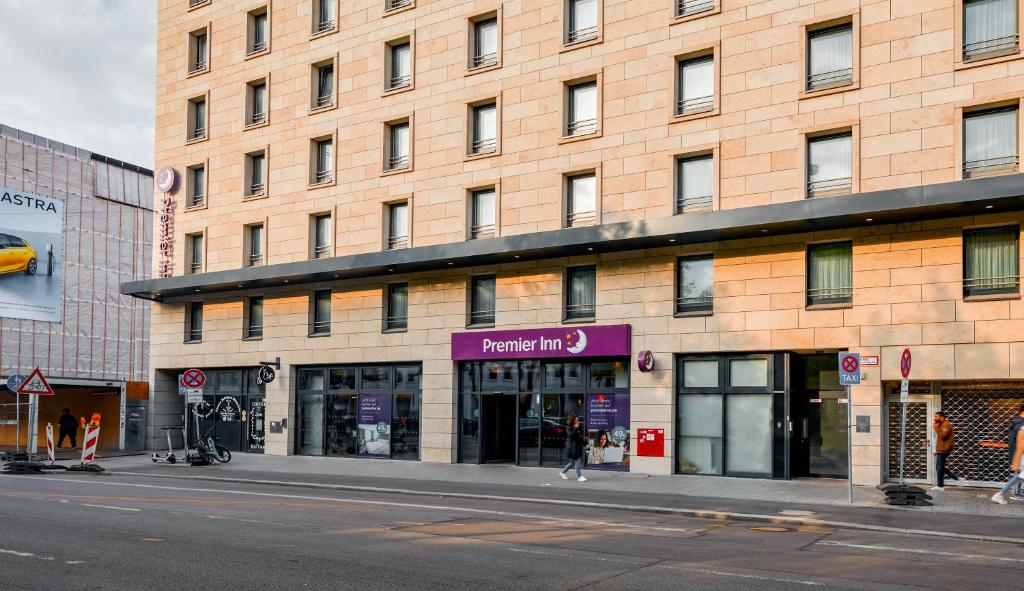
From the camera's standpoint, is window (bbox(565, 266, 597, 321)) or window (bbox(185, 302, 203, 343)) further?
window (bbox(185, 302, 203, 343))

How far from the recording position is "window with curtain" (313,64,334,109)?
3362cm

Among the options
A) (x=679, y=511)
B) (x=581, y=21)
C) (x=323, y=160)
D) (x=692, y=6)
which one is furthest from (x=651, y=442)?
(x=323, y=160)

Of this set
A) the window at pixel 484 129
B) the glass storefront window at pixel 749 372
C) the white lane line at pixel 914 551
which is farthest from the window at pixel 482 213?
the white lane line at pixel 914 551

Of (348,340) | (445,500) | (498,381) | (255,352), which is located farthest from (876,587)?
(255,352)

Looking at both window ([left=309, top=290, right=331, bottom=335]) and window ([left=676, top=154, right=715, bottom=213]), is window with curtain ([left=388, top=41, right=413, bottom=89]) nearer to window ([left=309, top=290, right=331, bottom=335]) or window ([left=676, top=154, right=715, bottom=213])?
window ([left=309, top=290, right=331, bottom=335])

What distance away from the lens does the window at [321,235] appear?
108ft

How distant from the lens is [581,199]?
90.3 feet

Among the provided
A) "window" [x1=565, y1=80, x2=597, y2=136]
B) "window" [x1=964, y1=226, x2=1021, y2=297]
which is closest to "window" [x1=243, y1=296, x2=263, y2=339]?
"window" [x1=565, y1=80, x2=597, y2=136]

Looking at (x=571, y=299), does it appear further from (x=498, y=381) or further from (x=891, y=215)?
(x=891, y=215)

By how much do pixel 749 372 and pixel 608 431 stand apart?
4.37 metres

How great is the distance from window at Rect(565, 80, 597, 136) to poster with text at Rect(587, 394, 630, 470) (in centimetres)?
756

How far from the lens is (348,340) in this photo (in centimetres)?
3216

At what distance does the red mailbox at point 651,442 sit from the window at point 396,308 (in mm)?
9124

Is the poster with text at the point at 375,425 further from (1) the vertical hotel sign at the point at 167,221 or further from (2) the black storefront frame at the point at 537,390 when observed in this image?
(1) the vertical hotel sign at the point at 167,221
